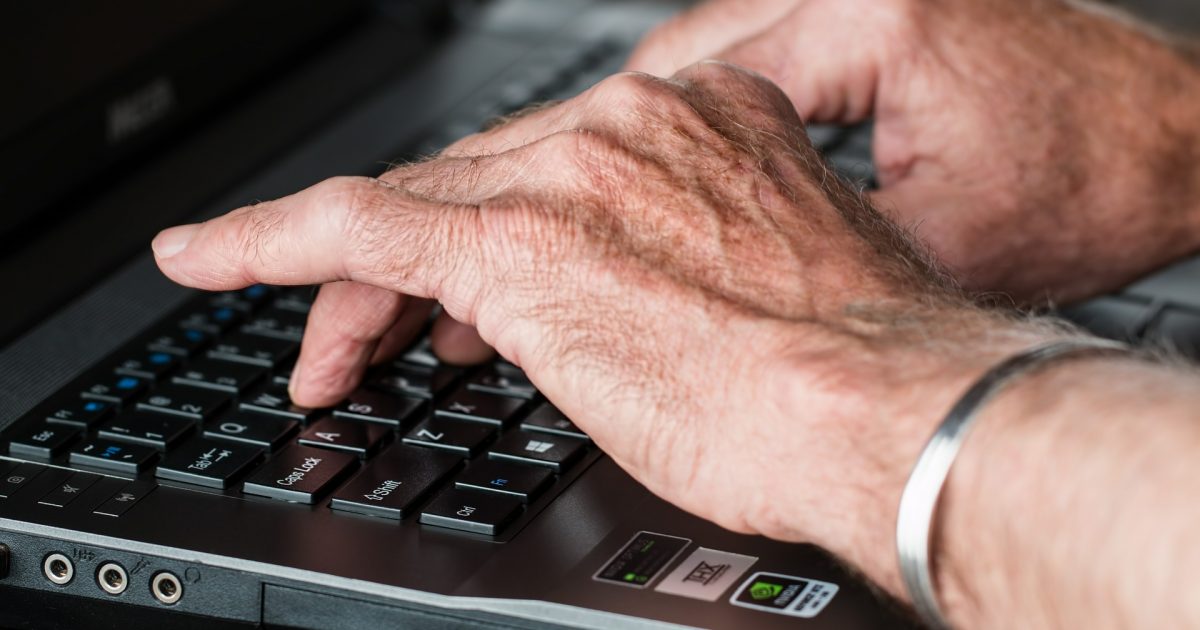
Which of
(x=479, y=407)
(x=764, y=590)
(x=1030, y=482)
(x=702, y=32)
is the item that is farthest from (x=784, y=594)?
(x=702, y=32)

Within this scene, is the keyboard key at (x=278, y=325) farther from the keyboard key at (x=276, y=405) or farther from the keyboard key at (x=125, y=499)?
the keyboard key at (x=125, y=499)

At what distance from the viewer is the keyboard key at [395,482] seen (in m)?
0.72

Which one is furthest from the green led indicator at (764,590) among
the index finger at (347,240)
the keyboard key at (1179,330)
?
the keyboard key at (1179,330)

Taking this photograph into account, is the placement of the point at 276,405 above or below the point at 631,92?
below

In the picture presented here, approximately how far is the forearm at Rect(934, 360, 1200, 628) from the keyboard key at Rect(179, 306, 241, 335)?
499 millimetres

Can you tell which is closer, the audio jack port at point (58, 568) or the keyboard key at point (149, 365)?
the audio jack port at point (58, 568)

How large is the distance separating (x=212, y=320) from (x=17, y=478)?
201 millimetres

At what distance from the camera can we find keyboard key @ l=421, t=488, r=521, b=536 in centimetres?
71

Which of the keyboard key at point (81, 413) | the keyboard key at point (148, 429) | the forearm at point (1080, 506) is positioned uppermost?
the keyboard key at point (81, 413)

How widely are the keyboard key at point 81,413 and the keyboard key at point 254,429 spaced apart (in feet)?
0.21

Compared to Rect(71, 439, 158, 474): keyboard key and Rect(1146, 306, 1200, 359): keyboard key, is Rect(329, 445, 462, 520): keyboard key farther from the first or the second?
Rect(1146, 306, 1200, 359): keyboard key

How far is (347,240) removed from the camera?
0.74 metres

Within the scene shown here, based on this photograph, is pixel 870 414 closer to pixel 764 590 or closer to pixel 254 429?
pixel 764 590

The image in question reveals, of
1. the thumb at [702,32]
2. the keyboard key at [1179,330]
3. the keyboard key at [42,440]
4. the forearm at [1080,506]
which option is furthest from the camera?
the thumb at [702,32]
